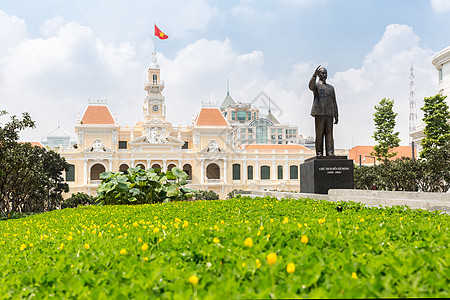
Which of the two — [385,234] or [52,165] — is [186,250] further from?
[52,165]

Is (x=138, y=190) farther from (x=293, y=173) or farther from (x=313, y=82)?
(x=293, y=173)

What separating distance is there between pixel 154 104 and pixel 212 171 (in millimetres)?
12178

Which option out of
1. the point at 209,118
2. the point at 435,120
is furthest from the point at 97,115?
the point at 435,120

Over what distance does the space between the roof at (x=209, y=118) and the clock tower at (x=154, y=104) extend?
4278 millimetres

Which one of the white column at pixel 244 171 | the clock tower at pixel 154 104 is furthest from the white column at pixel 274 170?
the clock tower at pixel 154 104

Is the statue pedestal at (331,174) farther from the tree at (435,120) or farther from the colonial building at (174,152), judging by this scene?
the colonial building at (174,152)

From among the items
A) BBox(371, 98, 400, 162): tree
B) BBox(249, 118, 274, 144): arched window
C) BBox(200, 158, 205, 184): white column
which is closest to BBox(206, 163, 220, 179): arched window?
BBox(200, 158, 205, 184): white column

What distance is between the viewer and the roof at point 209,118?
52469 millimetres

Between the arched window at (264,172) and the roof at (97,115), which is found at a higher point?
the roof at (97,115)

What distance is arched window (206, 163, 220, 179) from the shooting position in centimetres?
5275

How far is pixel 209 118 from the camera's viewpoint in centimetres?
5309

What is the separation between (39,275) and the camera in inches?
108

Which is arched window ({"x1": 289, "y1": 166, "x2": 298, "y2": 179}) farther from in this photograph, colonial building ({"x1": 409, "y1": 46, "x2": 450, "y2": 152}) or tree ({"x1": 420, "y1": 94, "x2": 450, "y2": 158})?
tree ({"x1": 420, "y1": 94, "x2": 450, "y2": 158})

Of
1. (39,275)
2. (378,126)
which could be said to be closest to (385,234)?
(39,275)
